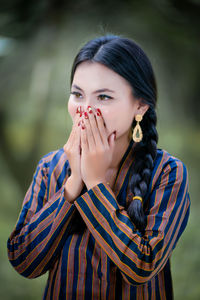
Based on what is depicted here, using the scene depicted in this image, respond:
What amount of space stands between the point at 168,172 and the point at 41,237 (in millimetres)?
401

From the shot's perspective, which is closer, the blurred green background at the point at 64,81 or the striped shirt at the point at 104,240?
the striped shirt at the point at 104,240

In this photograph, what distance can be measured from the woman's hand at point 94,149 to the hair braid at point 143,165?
11 centimetres

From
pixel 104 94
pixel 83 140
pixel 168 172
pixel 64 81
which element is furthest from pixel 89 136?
pixel 64 81

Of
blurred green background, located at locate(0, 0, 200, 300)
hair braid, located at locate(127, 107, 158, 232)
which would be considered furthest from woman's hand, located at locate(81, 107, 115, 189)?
blurred green background, located at locate(0, 0, 200, 300)

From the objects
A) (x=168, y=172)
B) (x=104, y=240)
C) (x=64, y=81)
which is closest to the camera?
(x=104, y=240)

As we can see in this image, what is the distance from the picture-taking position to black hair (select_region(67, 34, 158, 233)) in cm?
88

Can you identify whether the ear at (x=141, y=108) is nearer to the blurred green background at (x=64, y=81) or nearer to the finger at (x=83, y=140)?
the finger at (x=83, y=140)

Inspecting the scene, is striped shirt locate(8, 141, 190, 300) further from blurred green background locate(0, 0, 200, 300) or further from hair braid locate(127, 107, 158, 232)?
blurred green background locate(0, 0, 200, 300)

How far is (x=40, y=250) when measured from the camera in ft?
2.90

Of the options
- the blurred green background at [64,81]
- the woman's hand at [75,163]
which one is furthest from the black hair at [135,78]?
the blurred green background at [64,81]

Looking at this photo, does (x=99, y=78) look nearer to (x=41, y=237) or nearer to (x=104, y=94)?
(x=104, y=94)

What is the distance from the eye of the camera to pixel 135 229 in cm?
84

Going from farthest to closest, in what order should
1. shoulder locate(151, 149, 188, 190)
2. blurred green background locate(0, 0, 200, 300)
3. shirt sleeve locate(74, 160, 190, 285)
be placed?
blurred green background locate(0, 0, 200, 300) → shoulder locate(151, 149, 188, 190) → shirt sleeve locate(74, 160, 190, 285)

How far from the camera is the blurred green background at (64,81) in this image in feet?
6.19
